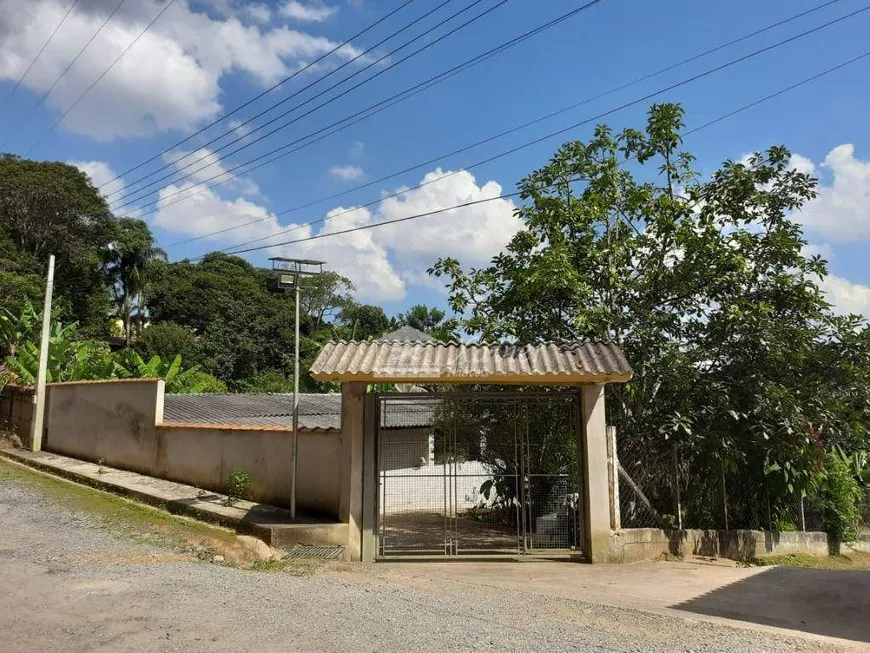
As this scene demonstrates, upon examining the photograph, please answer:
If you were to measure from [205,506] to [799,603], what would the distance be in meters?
7.66

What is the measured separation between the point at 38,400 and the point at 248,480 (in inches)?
374

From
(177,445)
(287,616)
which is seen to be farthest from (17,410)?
(287,616)

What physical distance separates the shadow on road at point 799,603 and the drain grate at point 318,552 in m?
3.75

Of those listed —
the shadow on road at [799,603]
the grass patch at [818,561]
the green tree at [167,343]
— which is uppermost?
the green tree at [167,343]

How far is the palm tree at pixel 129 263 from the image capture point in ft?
123

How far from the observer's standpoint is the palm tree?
37500 millimetres

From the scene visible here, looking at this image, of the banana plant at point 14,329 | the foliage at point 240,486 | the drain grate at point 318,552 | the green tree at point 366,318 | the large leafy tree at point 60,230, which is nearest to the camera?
the drain grate at point 318,552

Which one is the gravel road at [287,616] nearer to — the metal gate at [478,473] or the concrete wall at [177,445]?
the metal gate at [478,473]

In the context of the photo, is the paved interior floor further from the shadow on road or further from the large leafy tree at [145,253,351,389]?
the large leafy tree at [145,253,351,389]

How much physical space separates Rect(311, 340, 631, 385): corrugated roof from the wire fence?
181 cm

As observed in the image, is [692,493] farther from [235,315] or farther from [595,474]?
[235,315]

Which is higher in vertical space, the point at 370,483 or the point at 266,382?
the point at 266,382

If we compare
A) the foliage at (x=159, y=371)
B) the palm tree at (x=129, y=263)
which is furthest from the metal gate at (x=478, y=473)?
the palm tree at (x=129, y=263)

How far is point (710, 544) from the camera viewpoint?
8.40 meters
